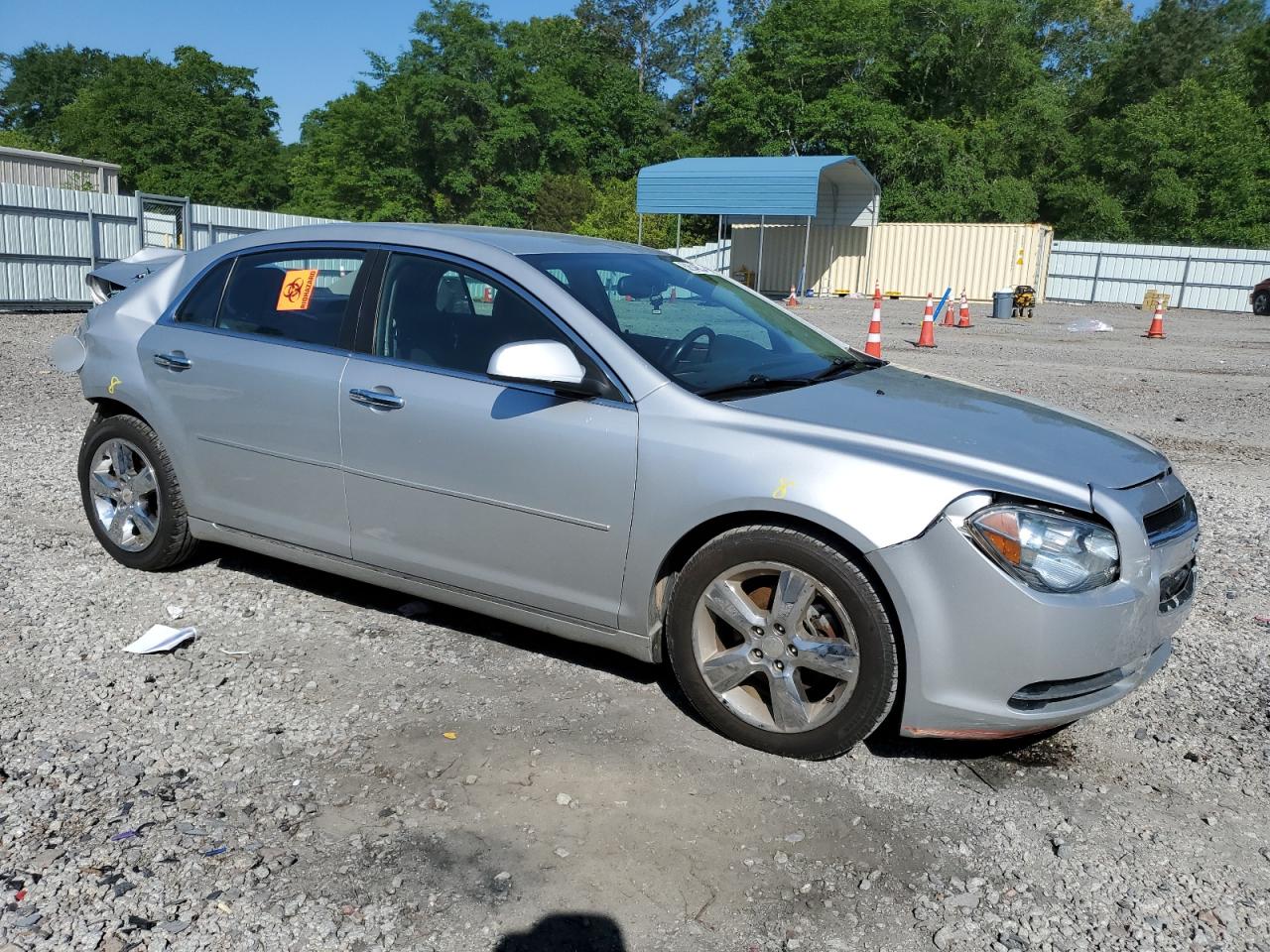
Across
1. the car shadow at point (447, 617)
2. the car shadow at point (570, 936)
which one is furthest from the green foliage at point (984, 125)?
the car shadow at point (570, 936)

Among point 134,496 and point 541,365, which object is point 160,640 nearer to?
point 134,496

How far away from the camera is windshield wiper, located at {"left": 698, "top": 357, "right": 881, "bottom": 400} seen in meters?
3.66

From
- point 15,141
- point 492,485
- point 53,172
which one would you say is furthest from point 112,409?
point 15,141

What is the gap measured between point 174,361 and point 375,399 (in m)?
1.25

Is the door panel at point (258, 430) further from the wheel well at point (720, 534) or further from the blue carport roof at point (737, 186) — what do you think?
the blue carport roof at point (737, 186)

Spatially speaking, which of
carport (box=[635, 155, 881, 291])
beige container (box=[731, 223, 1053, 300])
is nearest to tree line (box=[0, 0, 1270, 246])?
beige container (box=[731, 223, 1053, 300])

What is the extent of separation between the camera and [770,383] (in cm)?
385

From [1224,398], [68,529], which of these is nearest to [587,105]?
[1224,398]

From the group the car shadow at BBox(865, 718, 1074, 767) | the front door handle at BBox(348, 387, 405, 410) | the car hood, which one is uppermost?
the car hood

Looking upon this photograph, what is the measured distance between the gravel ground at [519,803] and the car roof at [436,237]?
1617 mm

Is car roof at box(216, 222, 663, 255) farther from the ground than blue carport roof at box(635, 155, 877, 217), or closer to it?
closer to it

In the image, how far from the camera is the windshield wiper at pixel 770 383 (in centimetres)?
366

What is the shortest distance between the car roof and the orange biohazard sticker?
0.52ft

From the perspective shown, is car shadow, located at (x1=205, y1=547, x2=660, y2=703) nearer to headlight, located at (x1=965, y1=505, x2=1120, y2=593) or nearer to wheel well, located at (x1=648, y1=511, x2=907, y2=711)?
wheel well, located at (x1=648, y1=511, x2=907, y2=711)
